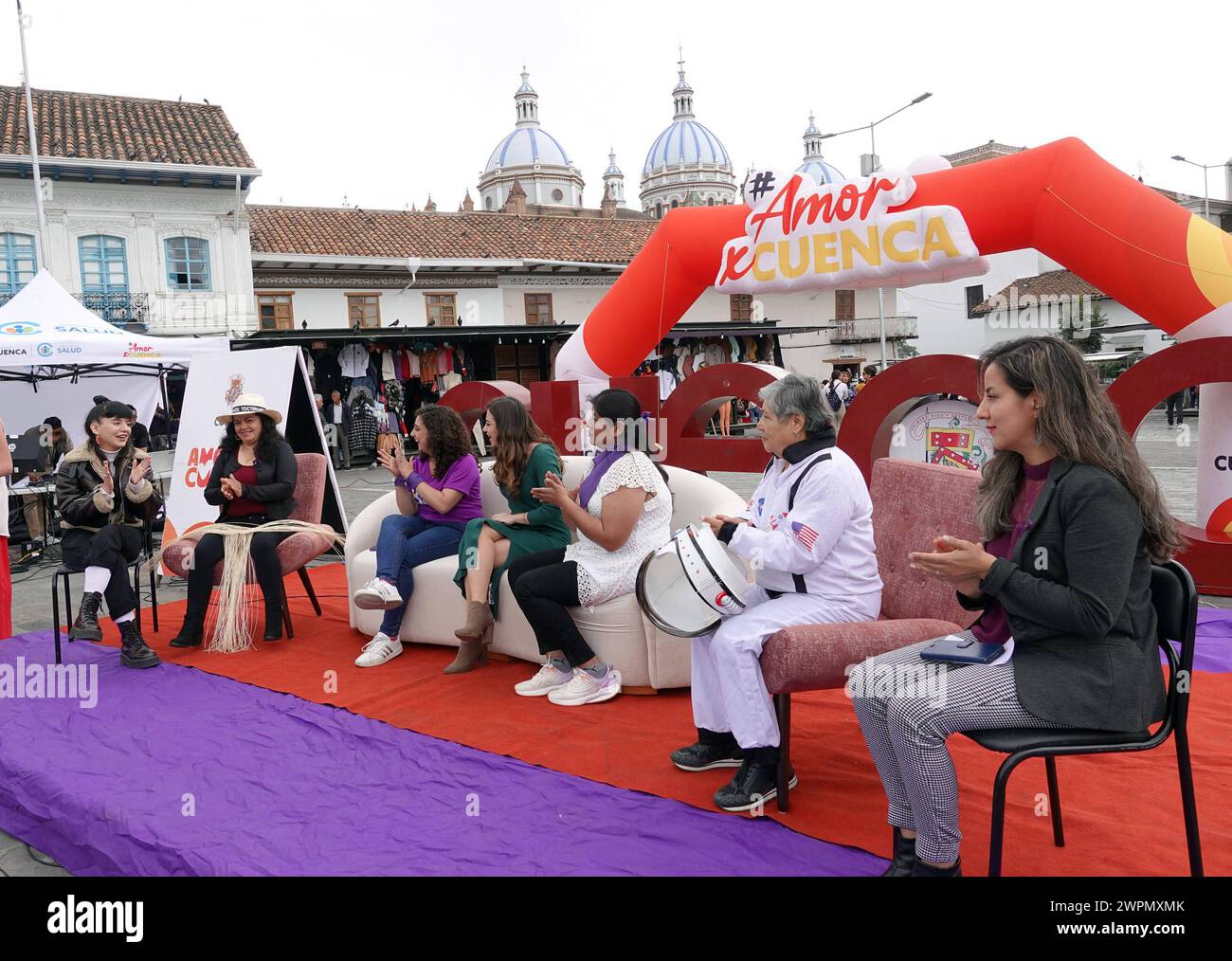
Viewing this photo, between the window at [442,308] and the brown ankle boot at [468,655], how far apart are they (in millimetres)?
22547

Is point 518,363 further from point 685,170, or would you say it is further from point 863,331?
point 685,170

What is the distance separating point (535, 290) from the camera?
2803 centimetres

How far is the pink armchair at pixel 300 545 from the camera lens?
5.33 meters

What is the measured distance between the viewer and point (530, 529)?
14.8 feet

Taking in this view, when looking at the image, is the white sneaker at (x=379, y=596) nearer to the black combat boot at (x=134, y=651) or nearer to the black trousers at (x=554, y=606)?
the black trousers at (x=554, y=606)

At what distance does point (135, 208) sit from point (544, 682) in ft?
67.1

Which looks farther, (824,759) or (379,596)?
(379,596)

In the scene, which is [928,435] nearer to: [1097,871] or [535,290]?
[1097,871]

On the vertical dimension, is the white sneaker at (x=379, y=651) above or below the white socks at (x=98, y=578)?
below

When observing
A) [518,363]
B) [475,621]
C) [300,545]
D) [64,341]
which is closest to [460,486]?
[475,621]

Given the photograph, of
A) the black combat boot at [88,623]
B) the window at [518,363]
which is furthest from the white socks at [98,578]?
the window at [518,363]

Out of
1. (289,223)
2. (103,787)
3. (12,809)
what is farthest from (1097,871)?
(289,223)


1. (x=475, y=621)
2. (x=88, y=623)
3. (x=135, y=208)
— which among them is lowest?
(x=88, y=623)
